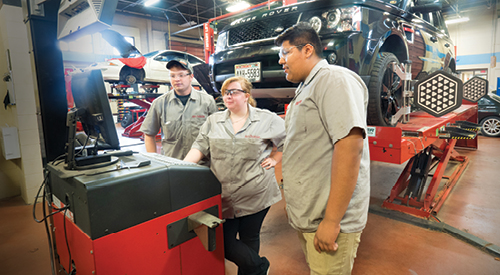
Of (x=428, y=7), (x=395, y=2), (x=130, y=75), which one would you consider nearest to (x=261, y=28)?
(x=395, y=2)

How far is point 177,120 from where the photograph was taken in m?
2.17

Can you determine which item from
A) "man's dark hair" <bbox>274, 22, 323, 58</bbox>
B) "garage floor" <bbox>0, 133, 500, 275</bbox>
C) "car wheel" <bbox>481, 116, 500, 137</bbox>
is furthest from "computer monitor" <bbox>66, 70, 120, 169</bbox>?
"car wheel" <bbox>481, 116, 500, 137</bbox>

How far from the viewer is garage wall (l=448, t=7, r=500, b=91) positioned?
13555 mm

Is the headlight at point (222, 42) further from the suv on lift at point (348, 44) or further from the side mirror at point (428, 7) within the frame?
the side mirror at point (428, 7)

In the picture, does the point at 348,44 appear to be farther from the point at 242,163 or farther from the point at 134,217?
the point at 134,217

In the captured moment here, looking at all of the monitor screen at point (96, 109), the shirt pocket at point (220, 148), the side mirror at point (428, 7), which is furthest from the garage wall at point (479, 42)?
the monitor screen at point (96, 109)

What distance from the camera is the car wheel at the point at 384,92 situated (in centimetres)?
244

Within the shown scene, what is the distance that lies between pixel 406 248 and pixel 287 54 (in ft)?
6.54

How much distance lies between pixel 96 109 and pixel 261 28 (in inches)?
86.4

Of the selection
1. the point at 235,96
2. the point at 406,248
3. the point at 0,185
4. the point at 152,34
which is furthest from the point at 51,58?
the point at 152,34

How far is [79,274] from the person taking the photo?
3.54ft

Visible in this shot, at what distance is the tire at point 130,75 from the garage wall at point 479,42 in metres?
15.2

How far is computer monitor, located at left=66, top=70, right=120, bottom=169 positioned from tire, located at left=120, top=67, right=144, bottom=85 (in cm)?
655

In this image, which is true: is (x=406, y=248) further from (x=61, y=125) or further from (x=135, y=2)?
(x=135, y=2)
